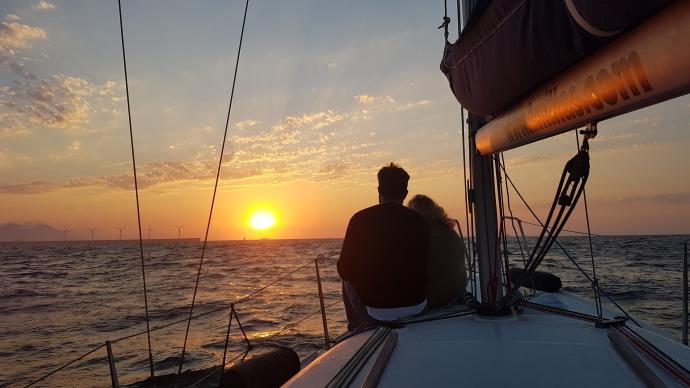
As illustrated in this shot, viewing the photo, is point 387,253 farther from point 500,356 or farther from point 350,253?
point 500,356

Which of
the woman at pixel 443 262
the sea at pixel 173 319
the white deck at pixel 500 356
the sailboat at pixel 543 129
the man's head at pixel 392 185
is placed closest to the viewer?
the sailboat at pixel 543 129

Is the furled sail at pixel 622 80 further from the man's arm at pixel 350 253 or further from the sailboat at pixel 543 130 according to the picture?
the man's arm at pixel 350 253

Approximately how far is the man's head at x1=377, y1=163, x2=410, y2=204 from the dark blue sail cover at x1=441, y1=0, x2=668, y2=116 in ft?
2.20

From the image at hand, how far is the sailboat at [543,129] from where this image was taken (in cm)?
110

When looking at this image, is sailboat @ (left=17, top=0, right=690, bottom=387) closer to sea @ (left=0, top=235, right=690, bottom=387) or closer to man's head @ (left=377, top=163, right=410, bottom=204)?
man's head @ (left=377, top=163, right=410, bottom=204)

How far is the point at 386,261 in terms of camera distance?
275 centimetres

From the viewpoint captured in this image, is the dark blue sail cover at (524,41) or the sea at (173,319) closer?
the dark blue sail cover at (524,41)

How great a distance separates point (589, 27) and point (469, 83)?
45.1 inches

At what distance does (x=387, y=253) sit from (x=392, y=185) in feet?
1.58

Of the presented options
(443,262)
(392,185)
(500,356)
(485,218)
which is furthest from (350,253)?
(500,356)

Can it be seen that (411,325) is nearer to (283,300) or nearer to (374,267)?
(374,267)

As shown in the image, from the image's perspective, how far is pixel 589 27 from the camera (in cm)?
120

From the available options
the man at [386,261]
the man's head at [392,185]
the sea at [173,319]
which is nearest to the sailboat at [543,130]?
the man at [386,261]

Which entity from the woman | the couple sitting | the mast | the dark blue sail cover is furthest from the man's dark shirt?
the dark blue sail cover
